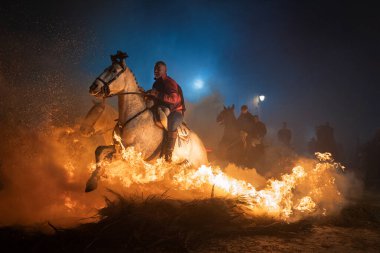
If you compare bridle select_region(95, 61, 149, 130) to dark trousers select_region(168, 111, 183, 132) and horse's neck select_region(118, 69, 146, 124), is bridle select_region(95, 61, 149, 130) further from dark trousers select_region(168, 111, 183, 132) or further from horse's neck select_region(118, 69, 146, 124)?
dark trousers select_region(168, 111, 183, 132)

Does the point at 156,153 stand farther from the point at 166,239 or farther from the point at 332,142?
the point at 332,142

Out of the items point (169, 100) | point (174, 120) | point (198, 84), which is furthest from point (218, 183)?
point (198, 84)

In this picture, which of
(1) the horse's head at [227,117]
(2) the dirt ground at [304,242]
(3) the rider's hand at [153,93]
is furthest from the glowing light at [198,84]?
(2) the dirt ground at [304,242]

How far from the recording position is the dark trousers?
6.66m

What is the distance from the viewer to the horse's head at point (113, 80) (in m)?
5.75

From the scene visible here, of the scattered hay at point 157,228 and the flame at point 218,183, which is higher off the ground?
the flame at point 218,183

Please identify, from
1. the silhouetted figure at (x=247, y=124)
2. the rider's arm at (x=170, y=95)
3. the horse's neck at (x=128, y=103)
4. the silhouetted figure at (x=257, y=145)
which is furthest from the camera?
the silhouetted figure at (x=257, y=145)

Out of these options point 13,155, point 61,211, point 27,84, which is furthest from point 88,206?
point 27,84

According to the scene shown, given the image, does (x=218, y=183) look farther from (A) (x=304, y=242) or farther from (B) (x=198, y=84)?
(B) (x=198, y=84)

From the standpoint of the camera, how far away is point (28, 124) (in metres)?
7.89

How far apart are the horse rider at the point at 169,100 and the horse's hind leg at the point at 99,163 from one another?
1.32 metres

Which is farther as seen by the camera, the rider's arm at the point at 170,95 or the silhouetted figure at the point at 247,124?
the silhouetted figure at the point at 247,124

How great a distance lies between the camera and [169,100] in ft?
22.1

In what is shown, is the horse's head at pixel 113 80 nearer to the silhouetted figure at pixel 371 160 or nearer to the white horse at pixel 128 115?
the white horse at pixel 128 115
